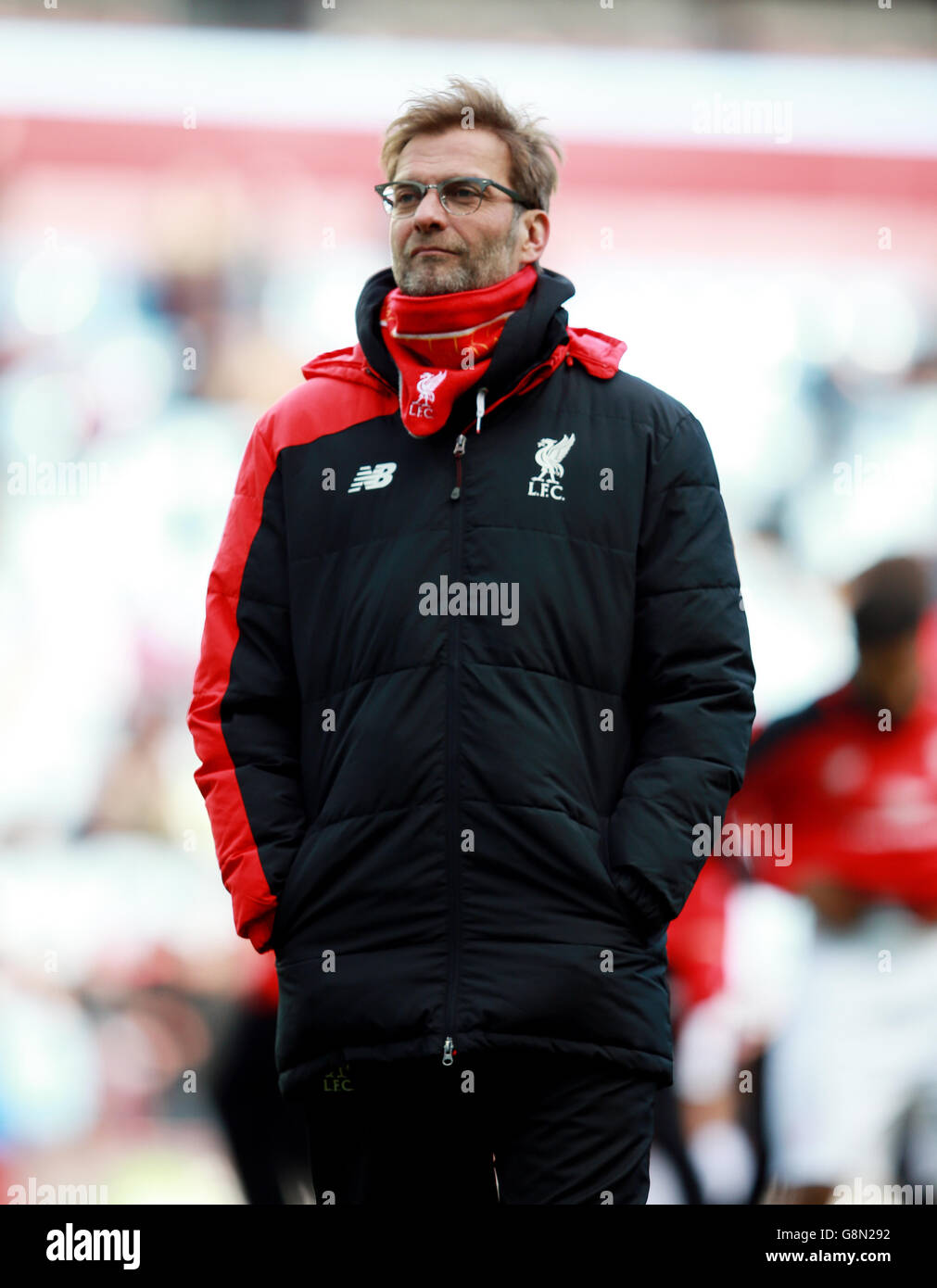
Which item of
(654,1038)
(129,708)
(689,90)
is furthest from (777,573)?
(654,1038)

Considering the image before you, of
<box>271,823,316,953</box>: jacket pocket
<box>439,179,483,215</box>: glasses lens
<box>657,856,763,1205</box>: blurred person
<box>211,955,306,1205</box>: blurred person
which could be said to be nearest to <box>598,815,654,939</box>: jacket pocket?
<box>271,823,316,953</box>: jacket pocket

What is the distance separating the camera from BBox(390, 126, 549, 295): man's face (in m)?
2.22

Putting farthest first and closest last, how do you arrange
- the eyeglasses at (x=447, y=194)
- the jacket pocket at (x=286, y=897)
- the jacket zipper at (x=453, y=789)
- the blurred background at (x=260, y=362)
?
the blurred background at (x=260, y=362) < the eyeglasses at (x=447, y=194) < the jacket pocket at (x=286, y=897) < the jacket zipper at (x=453, y=789)

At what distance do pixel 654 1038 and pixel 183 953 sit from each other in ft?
5.18

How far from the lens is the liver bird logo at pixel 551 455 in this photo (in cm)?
219

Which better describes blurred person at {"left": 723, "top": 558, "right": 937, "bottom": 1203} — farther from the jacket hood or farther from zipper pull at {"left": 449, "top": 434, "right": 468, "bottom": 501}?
zipper pull at {"left": 449, "top": 434, "right": 468, "bottom": 501}

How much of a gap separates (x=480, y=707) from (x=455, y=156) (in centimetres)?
78

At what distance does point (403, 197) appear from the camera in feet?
7.43

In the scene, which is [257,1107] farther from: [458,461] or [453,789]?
[458,461]

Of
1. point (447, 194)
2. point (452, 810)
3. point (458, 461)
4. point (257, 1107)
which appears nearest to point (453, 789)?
point (452, 810)

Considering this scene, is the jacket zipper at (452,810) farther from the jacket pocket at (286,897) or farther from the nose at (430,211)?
the nose at (430,211)

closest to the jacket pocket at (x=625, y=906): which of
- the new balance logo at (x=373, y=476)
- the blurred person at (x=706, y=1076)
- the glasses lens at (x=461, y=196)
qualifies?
the new balance logo at (x=373, y=476)

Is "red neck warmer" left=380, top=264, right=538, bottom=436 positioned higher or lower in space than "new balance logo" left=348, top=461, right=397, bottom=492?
higher

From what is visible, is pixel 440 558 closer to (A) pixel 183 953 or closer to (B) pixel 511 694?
(B) pixel 511 694
